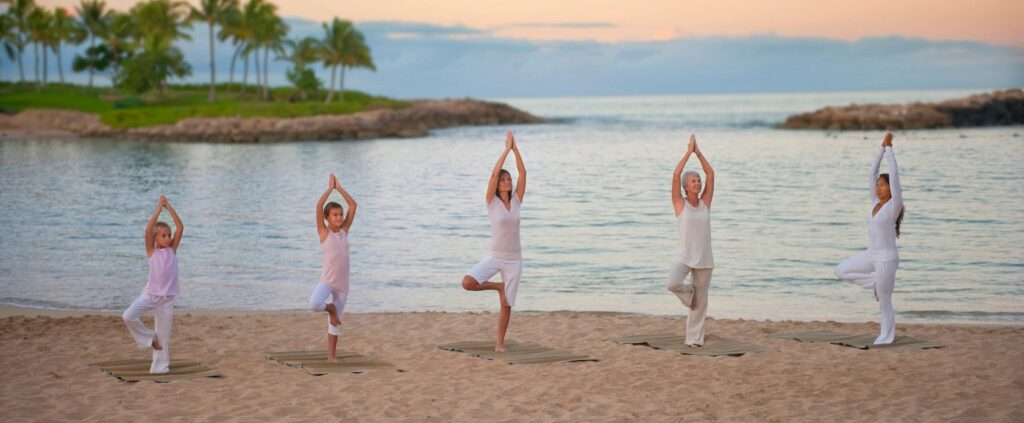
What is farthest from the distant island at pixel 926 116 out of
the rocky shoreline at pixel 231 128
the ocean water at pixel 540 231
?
the rocky shoreline at pixel 231 128

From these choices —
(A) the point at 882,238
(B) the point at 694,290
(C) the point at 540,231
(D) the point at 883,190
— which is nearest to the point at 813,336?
(A) the point at 882,238

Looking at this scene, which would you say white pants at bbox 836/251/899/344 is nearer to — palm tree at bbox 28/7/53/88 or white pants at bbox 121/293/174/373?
white pants at bbox 121/293/174/373

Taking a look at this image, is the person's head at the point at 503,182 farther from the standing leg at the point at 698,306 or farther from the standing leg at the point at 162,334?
the standing leg at the point at 162,334

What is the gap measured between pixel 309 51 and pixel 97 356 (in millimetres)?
101404

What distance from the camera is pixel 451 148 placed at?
74812 mm

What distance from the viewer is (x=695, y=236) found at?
37.1 feet

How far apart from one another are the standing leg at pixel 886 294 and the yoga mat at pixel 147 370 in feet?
Result: 22.7

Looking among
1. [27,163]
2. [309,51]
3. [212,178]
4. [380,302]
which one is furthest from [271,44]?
[380,302]

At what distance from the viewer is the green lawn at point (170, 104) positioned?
91.6m

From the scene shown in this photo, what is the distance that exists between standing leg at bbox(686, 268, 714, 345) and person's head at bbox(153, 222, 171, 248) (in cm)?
541

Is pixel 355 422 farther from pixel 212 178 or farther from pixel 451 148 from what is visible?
pixel 451 148

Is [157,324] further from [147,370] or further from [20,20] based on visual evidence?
[20,20]

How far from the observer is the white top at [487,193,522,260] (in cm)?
1106

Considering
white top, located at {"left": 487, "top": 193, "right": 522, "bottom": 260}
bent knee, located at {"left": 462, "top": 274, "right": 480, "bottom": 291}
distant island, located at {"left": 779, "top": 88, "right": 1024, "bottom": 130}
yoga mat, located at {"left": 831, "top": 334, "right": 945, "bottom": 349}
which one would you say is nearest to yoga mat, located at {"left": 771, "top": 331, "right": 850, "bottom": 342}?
yoga mat, located at {"left": 831, "top": 334, "right": 945, "bottom": 349}
